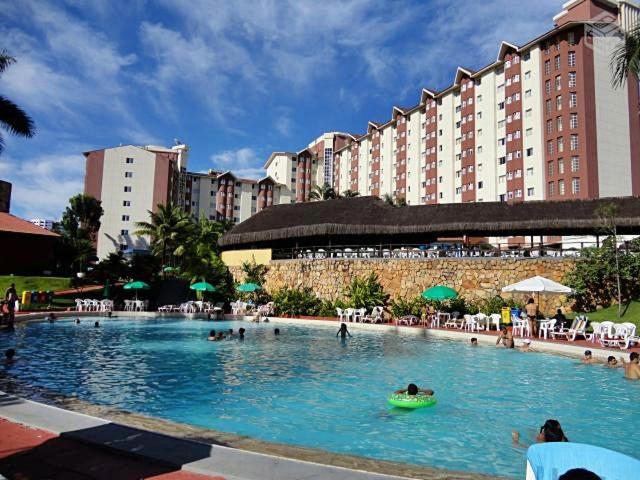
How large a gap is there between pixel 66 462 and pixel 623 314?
22.1 m

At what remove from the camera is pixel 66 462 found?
4.83 meters

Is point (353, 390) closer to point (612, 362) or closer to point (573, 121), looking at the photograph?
point (612, 362)

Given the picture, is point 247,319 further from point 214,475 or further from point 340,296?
point 214,475

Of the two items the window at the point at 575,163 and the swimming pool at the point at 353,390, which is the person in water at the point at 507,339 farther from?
the window at the point at 575,163

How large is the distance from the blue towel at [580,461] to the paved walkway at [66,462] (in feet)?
9.21

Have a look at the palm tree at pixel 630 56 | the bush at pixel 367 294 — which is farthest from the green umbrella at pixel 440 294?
the palm tree at pixel 630 56

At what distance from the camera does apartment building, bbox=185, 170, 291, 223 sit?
304 ft

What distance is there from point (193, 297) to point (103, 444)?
2955cm

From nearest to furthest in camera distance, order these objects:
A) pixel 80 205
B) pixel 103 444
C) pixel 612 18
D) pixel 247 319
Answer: pixel 103 444, pixel 247 319, pixel 612 18, pixel 80 205

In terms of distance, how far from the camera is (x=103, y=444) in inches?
207

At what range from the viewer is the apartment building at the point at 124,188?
6406cm

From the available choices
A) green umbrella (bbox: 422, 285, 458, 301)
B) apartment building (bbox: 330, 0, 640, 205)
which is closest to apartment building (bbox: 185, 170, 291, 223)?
apartment building (bbox: 330, 0, 640, 205)

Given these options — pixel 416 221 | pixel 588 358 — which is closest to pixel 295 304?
pixel 416 221

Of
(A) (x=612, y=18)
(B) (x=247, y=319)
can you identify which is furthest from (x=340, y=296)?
(A) (x=612, y=18)
